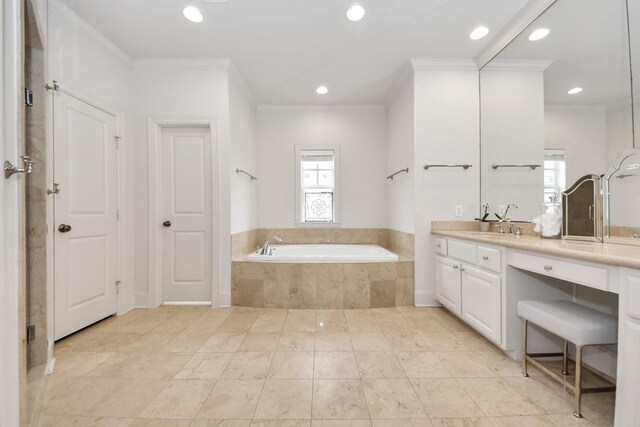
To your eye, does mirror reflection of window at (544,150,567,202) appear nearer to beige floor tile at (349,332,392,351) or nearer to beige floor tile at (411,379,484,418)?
beige floor tile at (411,379,484,418)

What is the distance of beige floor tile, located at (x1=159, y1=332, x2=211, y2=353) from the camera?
6.52 ft

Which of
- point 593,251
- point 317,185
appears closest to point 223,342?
point 593,251

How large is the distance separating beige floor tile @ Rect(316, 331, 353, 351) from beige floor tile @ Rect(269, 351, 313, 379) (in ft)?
0.47

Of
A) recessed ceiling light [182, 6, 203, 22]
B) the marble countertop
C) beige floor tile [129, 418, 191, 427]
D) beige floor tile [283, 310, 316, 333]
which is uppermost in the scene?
recessed ceiling light [182, 6, 203, 22]

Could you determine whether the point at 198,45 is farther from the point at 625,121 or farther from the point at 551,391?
the point at 551,391

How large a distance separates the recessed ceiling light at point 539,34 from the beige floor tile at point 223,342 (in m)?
3.42

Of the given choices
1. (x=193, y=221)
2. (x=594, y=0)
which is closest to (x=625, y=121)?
(x=594, y=0)

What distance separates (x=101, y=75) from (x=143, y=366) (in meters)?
2.59

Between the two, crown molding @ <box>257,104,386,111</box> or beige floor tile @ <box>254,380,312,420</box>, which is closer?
beige floor tile @ <box>254,380,312,420</box>

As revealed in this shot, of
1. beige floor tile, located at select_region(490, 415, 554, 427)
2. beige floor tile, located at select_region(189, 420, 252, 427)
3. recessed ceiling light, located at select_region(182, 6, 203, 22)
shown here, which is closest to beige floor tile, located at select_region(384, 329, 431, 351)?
beige floor tile, located at select_region(490, 415, 554, 427)

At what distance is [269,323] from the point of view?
246cm

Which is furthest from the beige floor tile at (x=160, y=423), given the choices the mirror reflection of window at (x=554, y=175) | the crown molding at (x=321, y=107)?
the crown molding at (x=321, y=107)

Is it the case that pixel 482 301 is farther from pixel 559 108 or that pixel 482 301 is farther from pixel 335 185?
pixel 335 185

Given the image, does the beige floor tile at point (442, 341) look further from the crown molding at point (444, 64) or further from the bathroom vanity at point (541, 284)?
the crown molding at point (444, 64)
